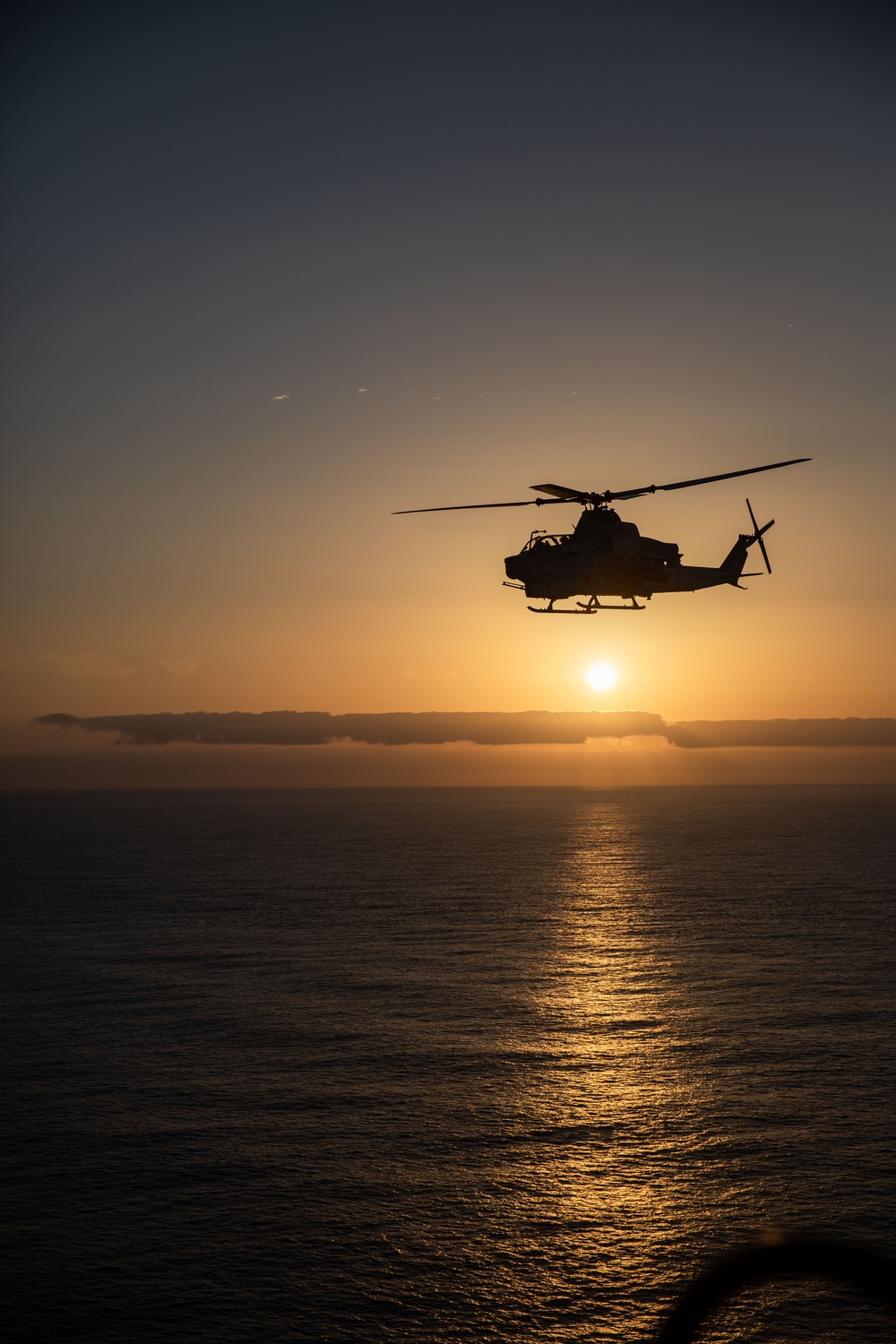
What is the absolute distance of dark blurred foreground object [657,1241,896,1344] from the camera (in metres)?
6.00

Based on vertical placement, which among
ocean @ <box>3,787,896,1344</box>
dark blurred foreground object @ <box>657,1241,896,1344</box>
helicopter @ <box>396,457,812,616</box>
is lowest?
ocean @ <box>3,787,896,1344</box>

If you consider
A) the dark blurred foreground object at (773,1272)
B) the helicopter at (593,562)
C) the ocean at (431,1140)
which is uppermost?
the helicopter at (593,562)

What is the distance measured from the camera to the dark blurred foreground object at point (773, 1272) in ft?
19.7

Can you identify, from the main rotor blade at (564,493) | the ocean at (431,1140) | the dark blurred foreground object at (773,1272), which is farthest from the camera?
the ocean at (431,1140)

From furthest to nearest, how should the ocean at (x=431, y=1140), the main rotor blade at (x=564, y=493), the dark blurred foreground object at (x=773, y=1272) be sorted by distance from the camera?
the ocean at (x=431, y=1140)
the main rotor blade at (x=564, y=493)
the dark blurred foreground object at (x=773, y=1272)

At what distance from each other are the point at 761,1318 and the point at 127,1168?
149ft

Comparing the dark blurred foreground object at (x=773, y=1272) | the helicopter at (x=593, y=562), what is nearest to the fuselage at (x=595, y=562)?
the helicopter at (x=593, y=562)

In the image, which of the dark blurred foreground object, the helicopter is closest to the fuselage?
the helicopter

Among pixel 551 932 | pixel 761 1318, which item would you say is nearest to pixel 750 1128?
pixel 761 1318

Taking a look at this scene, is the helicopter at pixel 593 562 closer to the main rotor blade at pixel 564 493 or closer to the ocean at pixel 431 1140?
the main rotor blade at pixel 564 493

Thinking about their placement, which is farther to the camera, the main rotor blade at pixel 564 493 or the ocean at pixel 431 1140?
the ocean at pixel 431 1140

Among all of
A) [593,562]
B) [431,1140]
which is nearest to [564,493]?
[593,562]

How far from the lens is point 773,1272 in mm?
6477

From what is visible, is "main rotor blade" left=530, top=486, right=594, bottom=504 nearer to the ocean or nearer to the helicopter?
the helicopter
